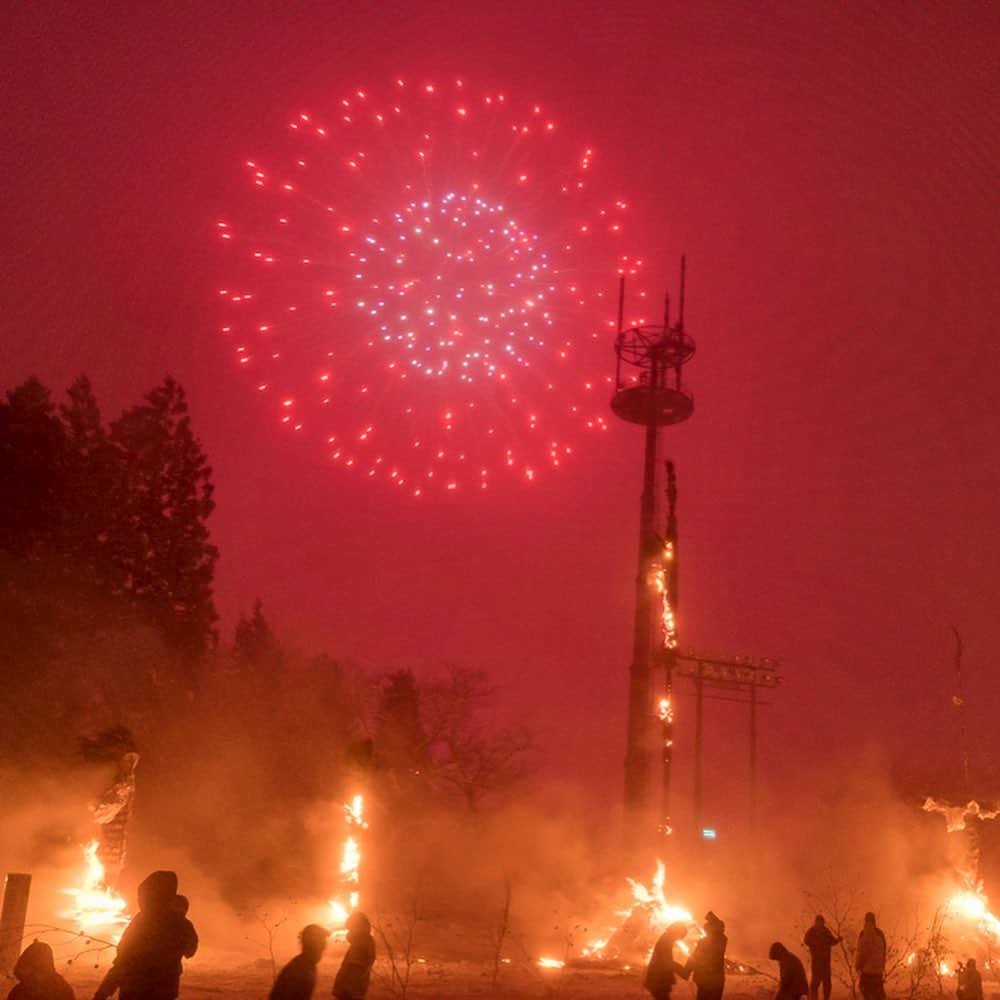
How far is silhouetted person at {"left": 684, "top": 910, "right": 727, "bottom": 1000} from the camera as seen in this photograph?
12992 millimetres

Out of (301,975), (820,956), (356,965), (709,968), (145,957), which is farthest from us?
(820,956)

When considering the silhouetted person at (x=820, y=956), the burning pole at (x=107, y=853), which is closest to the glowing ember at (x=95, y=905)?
the burning pole at (x=107, y=853)

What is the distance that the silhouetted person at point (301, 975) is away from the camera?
935 cm

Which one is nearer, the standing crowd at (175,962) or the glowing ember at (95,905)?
the standing crowd at (175,962)

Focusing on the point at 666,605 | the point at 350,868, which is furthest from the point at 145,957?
the point at 666,605

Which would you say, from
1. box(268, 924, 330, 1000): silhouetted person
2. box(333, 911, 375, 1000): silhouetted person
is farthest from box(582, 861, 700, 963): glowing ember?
box(268, 924, 330, 1000): silhouetted person

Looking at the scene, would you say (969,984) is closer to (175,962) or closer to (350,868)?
(175,962)

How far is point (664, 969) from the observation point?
12945 mm

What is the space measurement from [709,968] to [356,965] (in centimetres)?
433

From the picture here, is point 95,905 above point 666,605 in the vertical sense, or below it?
below

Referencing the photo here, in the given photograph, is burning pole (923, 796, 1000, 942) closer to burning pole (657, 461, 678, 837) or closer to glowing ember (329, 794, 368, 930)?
burning pole (657, 461, 678, 837)

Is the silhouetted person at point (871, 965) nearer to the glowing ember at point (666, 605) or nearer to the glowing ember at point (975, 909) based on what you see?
the glowing ember at point (975, 909)

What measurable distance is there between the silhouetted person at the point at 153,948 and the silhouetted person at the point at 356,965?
2.28 metres

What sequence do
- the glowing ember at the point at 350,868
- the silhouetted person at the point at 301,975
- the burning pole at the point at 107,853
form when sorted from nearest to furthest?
1. the silhouetted person at the point at 301,975
2. the burning pole at the point at 107,853
3. the glowing ember at the point at 350,868
